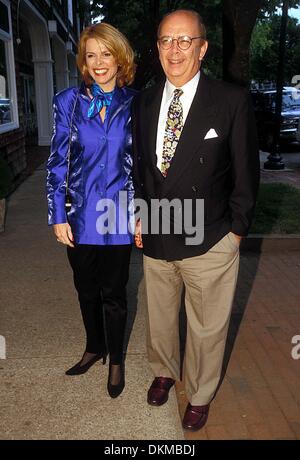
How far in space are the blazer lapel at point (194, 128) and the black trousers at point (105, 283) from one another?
648 millimetres

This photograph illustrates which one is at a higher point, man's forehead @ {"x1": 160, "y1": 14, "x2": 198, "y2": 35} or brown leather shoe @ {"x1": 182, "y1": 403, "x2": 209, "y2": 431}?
man's forehead @ {"x1": 160, "y1": 14, "x2": 198, "y2": 35}

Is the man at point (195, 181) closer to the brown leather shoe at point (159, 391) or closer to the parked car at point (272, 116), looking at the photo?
the brown leather shoe at point (159, 391)

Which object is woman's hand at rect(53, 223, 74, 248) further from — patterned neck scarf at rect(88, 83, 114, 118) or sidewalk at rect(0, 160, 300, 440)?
sidewalk at rect(0, 160, 300, 440)

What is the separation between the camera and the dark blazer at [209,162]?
7.39ft

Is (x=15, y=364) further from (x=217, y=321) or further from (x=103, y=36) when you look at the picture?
(x=103, y=36)

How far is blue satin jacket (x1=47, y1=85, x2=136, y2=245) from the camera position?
8.28ft

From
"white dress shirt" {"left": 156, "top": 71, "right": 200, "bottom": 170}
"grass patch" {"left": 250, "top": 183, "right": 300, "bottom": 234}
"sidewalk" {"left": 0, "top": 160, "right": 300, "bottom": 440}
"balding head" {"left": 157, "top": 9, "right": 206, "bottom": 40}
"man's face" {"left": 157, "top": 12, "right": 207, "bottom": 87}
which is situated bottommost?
"sidewalk" {"left": 0, "top": 160, "right": 300, "bottom": 440}

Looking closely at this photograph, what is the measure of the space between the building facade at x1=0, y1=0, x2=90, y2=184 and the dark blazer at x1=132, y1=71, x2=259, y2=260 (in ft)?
20.6

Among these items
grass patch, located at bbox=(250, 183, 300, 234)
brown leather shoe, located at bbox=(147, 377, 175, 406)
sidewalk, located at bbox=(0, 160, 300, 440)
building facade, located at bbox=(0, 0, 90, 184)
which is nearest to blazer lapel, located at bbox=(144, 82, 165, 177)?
brown leather shoe, located at bbox=(147, 377, 175, 406)

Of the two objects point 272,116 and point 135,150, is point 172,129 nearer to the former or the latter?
point 135,150

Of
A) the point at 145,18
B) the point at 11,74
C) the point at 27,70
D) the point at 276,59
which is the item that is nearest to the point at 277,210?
the point at 11,74

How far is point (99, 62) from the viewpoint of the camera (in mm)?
2486

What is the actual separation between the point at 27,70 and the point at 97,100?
781 inches

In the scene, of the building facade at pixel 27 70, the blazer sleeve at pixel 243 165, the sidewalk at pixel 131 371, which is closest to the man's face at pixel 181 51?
the blazer sleeve at pixel 243 165
